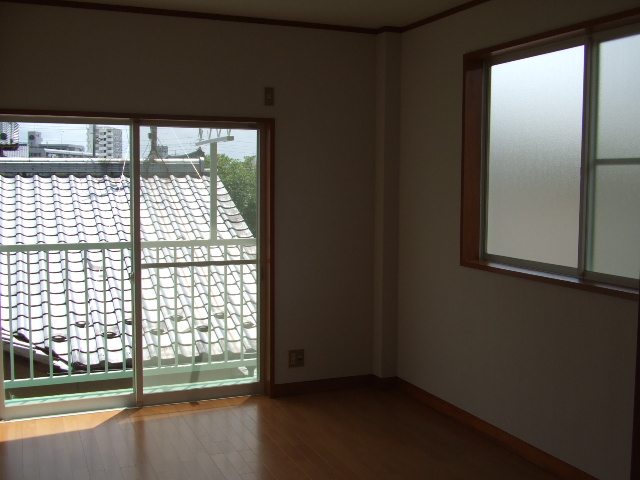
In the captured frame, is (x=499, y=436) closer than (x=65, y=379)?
Yes

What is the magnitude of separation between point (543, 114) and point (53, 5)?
9.52 ft

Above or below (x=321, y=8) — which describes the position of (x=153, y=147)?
below

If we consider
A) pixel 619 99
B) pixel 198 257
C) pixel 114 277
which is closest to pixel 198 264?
pixel 198 257

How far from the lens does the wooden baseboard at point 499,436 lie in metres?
3.44

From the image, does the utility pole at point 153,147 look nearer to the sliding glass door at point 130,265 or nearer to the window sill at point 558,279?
the sliding glass door at point 130,265

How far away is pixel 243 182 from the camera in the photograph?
469 centimetres

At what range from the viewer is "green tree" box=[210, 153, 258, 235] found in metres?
4.65

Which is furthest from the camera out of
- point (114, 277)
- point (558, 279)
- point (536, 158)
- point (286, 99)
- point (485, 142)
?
point (114, 277)

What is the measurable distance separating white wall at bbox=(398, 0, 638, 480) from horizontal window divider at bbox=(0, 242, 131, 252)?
2010mm

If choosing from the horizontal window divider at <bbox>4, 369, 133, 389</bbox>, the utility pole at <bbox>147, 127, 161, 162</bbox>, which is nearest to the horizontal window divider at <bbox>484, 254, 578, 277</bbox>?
the utility pole at <bbox>147, 127, 161, 162</bbox>

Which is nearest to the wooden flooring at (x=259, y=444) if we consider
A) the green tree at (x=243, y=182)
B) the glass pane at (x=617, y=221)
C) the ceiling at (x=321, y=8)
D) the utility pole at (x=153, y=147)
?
the glass pane at (x=617, y=221)

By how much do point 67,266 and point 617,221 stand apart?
139 inches

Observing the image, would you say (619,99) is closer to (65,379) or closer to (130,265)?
(130,265)

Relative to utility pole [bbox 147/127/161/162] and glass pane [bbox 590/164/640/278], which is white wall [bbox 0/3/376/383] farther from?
glass pane [bbox 590/164/640/278]
